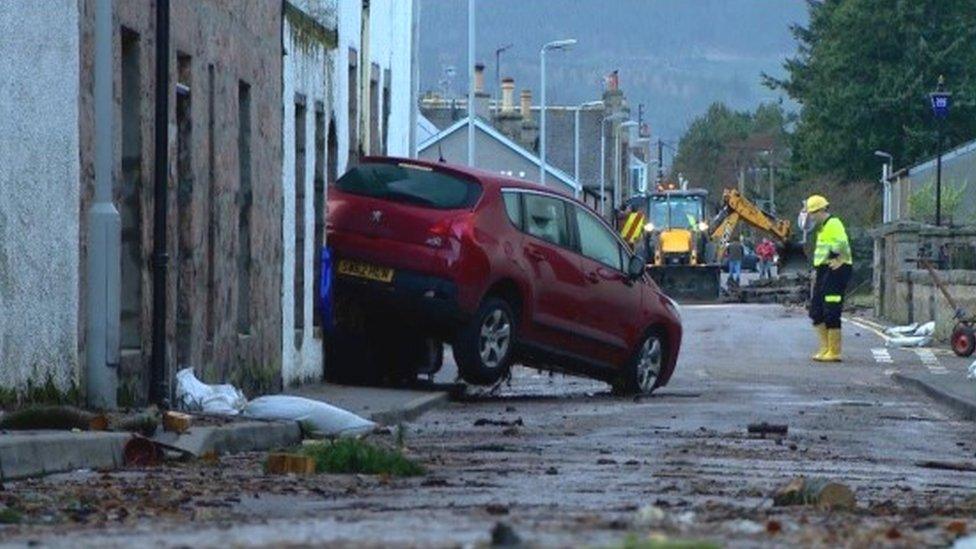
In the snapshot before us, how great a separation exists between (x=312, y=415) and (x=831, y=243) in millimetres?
15401

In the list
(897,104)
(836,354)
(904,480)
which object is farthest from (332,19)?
(897,104)

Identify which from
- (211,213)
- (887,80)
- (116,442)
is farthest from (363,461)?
(887,80)

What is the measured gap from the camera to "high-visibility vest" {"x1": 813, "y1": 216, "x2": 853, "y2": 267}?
102 ft

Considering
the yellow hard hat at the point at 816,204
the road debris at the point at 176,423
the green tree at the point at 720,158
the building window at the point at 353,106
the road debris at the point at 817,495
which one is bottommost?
the road debris at the point at 176,423

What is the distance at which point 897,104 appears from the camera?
305 feet

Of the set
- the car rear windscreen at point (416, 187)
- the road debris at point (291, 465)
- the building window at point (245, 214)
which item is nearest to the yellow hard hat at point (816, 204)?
the car rear windscreen at point (416, 187)

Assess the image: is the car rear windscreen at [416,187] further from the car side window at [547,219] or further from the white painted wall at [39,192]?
the white painted wall at [39,192]

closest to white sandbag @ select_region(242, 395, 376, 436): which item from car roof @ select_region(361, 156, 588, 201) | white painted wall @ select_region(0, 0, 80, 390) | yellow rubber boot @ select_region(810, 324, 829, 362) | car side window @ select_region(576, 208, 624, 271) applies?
white painted wall @ select_region(0, 0, 80, 390)

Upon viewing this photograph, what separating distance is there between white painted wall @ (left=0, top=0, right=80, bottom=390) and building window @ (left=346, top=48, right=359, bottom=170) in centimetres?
1214

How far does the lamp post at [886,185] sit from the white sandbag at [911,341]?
45870 mm

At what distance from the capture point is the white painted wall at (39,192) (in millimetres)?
14891

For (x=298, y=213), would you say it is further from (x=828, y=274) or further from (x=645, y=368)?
(x=828, y=274)

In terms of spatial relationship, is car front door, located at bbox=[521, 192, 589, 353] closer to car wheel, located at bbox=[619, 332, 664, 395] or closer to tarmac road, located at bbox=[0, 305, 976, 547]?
tarmac road, located at bbox=[0, 305, 976, 547]

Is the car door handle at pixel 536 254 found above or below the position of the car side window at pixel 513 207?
below
